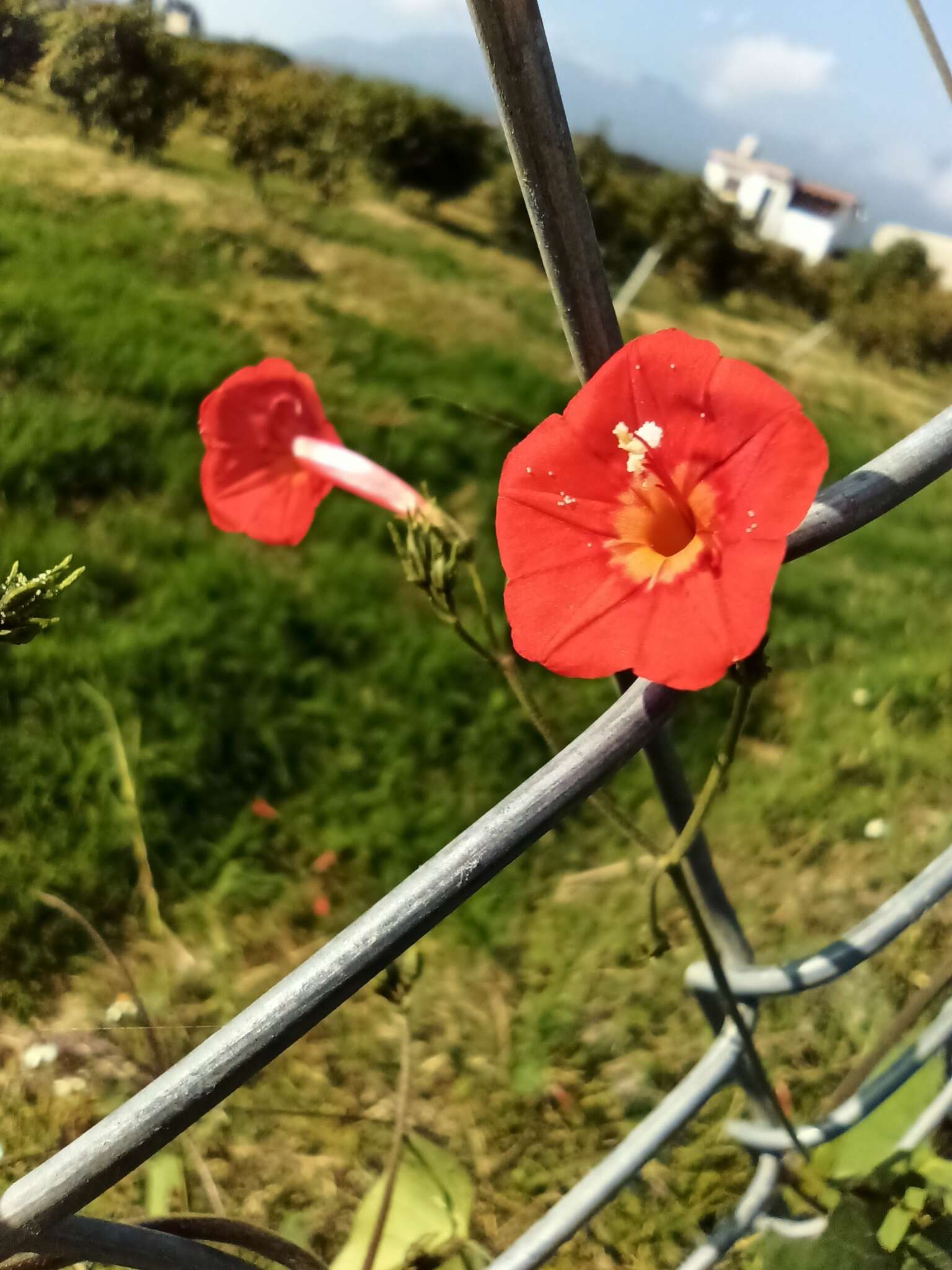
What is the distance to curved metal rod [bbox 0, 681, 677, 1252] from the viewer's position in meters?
0.12

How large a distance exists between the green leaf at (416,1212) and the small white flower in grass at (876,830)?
0.88 feet

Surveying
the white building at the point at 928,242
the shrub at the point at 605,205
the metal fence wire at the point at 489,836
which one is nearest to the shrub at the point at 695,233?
the shrub at the point at 605,205

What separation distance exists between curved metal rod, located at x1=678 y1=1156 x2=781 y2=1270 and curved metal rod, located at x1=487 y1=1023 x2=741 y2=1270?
0.04 metres

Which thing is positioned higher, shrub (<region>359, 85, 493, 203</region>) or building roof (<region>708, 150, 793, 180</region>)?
building roof (<region>708, 150, 793, 180</region>)

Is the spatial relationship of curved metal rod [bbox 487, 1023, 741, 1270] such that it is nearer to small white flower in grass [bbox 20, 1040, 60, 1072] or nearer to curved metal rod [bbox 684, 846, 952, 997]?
curved metal rod [bbox 684, 846, 952, 997]

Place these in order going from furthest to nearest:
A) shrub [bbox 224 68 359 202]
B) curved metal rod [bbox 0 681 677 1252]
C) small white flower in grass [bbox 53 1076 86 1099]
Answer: shrub [bbox 224 68 359 202] → small white flower in grass [bbox 53 1076 86 1099] → curved metal rod [bbox 0 681 677 1252]

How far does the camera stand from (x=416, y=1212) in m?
0.29

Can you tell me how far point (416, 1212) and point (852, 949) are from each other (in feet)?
0.56

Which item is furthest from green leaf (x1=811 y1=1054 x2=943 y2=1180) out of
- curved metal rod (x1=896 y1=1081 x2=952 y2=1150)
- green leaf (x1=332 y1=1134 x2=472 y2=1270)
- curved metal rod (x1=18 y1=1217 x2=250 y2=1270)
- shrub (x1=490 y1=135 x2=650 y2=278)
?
shrub (x1=490 y1=135 x2=650 y2=278)

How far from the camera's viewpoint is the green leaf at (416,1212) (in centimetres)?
28

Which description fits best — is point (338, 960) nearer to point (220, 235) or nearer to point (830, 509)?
point (830, 509)

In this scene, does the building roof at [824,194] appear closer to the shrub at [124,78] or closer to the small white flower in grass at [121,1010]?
the shrub at [124,78]

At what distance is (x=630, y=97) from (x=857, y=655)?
35cm

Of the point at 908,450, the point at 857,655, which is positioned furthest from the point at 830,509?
the point at 857,655
